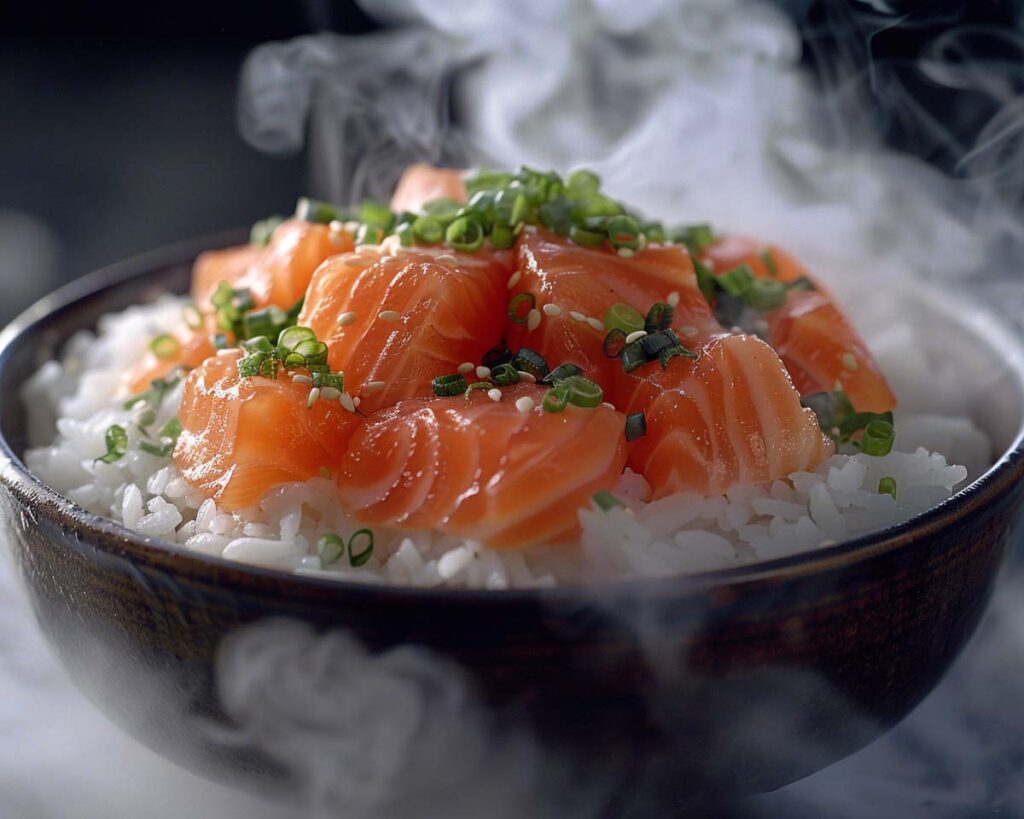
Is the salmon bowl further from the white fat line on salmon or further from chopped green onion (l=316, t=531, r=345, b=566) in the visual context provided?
the white fat line on salmon

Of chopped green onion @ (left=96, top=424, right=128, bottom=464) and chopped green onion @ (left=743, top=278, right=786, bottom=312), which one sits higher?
chopped green onion @ (left=96, top=424, right=128, bottom=464)

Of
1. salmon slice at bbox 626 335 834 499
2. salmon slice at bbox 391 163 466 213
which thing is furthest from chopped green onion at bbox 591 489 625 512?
salmon slice at bbox 391 163 466 213

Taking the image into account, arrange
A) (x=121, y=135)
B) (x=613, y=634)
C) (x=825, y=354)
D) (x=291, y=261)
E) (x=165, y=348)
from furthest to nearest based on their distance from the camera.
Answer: (x=121, y=135) < (x=165, y=348) < (x=291, y=261) < (x=825, y=354) < (x=613, y=634)

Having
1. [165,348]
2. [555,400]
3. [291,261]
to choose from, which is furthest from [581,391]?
[165,348]

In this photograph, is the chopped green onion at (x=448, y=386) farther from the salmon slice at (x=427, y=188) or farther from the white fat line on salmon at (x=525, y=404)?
the salmon slice at (x=427, y=188)

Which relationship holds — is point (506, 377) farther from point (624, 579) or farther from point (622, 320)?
point (624, 579)

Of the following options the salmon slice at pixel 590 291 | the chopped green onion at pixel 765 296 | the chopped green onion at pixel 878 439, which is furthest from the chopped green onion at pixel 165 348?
the chopped green onion at pixel 878 439
